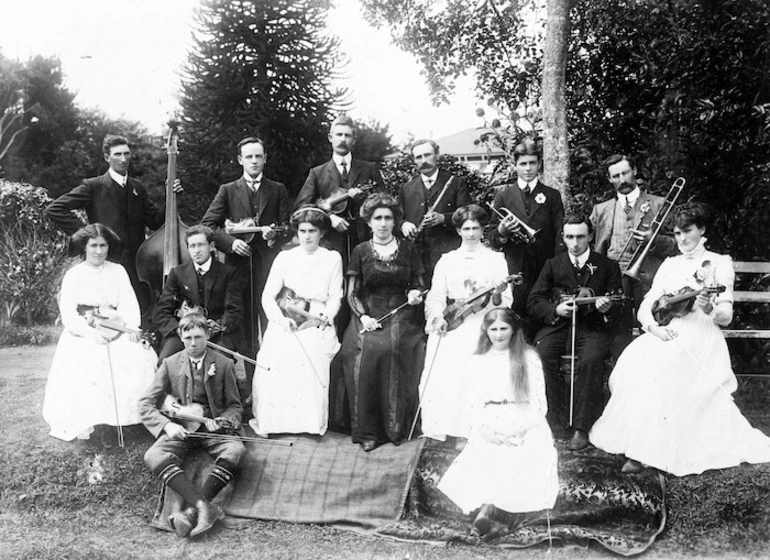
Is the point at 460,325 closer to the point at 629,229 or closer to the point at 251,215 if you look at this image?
the point at 629,229

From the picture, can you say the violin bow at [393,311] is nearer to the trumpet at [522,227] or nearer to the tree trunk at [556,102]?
the trumpet at [522,227]

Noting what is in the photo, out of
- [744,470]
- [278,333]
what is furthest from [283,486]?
[744,470]

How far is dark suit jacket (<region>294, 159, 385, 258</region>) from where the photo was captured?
589cm

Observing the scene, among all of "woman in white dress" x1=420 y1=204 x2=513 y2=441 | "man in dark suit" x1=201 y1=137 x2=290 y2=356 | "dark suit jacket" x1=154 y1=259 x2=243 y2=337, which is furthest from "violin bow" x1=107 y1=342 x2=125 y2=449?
"woman in white dress" x1=420 y1=204 x2=513 y2=441

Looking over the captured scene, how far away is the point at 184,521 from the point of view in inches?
171

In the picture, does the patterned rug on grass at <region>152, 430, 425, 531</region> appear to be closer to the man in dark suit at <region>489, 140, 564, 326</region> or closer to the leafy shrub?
the man in dark suit at <region>489, 140, 564, 326</region>

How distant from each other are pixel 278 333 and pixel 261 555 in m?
1.58

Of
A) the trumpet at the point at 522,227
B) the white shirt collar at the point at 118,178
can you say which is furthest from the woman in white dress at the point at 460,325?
the white shirt collar at the point at 118,178

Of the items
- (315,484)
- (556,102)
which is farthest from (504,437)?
(556,102)

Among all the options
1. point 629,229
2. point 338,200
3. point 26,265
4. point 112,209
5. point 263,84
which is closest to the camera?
point 629,229

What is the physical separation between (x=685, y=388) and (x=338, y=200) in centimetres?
273

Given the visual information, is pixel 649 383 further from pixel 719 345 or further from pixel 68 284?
pixel 68 284

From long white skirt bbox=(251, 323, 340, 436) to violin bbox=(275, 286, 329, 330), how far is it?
50mm

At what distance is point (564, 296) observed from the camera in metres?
5.09
